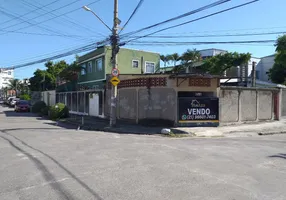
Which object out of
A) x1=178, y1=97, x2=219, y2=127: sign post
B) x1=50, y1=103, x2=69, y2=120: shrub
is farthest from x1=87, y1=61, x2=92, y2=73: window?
x1=178, y1=97, x2=219, y2=127: sign post

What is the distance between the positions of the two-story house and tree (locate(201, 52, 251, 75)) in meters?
8.84

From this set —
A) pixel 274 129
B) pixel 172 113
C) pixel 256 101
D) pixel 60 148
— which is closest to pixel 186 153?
pixel 60 148

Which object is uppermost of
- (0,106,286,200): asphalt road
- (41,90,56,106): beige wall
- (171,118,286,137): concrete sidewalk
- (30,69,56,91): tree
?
(30,69,56,91): tree

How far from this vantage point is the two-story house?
24958mm

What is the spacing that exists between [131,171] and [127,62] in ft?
74.7

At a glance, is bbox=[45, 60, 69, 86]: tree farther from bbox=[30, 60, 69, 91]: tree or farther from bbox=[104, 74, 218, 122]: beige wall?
bbox=[104, 74, 218, 122]: beige wall

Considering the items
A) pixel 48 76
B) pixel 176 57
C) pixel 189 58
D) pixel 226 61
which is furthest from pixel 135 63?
pixel 48 76

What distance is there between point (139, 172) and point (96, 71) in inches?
913

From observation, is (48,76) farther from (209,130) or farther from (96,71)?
(209,130)

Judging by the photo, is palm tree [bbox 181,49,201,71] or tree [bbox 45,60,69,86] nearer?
palm tree [bbox 181,49,201,71]

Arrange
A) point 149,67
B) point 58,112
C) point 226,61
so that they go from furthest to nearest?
point 226,61
point 149,67
point 58,112

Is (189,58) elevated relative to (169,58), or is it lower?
lower

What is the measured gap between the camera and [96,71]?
93.8 feet

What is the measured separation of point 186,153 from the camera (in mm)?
8914
